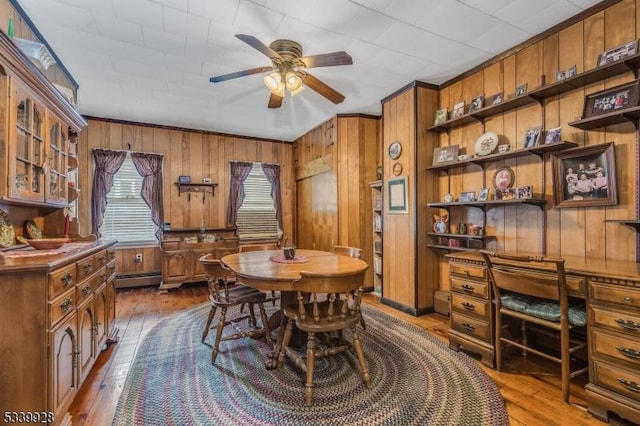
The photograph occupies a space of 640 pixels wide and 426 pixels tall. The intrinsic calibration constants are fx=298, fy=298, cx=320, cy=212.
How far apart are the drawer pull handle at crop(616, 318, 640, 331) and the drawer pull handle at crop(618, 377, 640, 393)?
29cm

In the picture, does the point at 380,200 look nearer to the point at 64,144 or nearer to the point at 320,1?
the point at 320,1

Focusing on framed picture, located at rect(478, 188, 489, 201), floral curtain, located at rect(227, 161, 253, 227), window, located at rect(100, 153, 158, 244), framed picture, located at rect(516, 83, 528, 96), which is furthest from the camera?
floral curtain, located at rect(227, 161, 253, 227)

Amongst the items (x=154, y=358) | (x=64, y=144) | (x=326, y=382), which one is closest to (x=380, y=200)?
(x=326, y=382)

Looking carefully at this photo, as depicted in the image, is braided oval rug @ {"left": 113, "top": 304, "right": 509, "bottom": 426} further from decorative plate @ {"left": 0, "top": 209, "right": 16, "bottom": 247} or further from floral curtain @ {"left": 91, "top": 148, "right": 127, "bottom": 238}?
floral curtain @ {"left": 91, "top": 148, "right": 127, "bottom": 238}

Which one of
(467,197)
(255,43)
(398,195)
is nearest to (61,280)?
(255,43)

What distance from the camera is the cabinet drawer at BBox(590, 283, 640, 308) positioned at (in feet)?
5.33

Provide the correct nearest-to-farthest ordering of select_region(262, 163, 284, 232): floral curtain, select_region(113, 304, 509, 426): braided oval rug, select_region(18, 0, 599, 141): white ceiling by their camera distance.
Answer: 1. select_region(113, 304, 509, 426): braided oval rug
2. select_region(18, 0, 599, 141): white ceiling
3. select_region(262, 163, 284, 232): floral curtain

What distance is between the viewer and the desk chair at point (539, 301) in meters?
1.87

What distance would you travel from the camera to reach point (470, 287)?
2.46 meters

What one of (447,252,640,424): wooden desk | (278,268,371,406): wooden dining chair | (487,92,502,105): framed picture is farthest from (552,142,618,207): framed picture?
(278,268,371,406): wooden dining chair

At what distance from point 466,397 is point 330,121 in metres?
4.09

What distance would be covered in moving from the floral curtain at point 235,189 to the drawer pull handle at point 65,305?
12.6ft

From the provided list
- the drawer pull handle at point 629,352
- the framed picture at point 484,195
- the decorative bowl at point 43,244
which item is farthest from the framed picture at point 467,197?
the decorative bowl at point 43,244

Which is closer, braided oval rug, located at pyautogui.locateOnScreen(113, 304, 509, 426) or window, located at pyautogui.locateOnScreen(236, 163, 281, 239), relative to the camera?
braided oval rug, located at pyautogui.locateOnScreen(113, 304, 509, 426)
